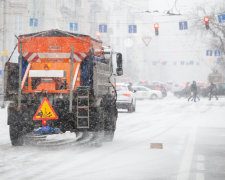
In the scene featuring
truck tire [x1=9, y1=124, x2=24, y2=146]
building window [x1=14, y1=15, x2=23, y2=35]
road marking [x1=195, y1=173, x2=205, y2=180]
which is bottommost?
road marking [x1=195, y1=173, x2=205, y2=180]

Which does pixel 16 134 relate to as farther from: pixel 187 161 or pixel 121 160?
pixel 187 161

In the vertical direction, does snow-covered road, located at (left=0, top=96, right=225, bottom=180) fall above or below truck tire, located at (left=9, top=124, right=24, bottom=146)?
below

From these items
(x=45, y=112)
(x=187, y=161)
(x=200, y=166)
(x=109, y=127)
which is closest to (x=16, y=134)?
(x=45, y=112)

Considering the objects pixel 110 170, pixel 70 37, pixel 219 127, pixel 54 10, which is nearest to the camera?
pixel 110 170

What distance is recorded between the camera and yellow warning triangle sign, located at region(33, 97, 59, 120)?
11133mm

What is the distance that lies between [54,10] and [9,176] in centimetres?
6222

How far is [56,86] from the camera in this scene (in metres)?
12.0

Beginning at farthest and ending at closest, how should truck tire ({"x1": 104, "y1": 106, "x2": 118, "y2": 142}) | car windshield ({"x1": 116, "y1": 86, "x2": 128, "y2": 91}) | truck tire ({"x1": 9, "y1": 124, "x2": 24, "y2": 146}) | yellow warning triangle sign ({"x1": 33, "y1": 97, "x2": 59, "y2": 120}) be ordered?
car windshield ({"x1": 116, "y1": 86, "x2": 128, "y2": 91}) < truck tire ({"x1": 104, "y1": 106, "x2": 118, "y2": 142}) < truck tire ({"x1": 9, "y1": 124, "x2": 24, "y2": 146}) < yellow warning triangle sign ({"x1": 33, "y1": 97, "x2": 59, "y2": 120})

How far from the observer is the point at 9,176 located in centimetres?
781

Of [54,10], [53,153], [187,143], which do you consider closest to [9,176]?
[53,153]

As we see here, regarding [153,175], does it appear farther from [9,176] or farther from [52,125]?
[52,125]

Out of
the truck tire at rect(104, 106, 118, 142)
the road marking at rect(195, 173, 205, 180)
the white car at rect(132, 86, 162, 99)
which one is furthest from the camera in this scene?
the white car at rect(132, 86, 162, 99)

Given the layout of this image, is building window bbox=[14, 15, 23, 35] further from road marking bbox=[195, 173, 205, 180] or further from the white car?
road marking bbox=[195, 173, 205, 180]

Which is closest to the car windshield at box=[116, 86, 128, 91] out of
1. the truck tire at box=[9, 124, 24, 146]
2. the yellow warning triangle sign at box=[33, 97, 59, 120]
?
the truck tire at box=[9, 124, 24, 146]
